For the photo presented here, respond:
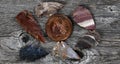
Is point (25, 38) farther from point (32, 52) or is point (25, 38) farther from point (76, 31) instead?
point (76, 31)

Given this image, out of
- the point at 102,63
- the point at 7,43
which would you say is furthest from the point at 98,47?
the point at 7,43

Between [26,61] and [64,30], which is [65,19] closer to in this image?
[64,30]

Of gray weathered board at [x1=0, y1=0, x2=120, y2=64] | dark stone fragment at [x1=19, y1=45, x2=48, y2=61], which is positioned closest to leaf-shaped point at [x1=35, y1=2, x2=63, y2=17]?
gray weathered board at [x1=0, y1=0, x2=120, y2=64]

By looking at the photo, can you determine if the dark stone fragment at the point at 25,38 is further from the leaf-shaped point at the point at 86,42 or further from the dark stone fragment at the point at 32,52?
the leaf-shaped point at the point at 86,42

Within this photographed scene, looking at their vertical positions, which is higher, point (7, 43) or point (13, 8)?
point (13, 8)

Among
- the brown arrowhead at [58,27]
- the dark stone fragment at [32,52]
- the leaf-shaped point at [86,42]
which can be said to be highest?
the brown arrowhead at [58,27]

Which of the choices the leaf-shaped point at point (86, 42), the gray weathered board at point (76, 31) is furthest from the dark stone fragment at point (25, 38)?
the leaf-shaped point at point (86, 42)
